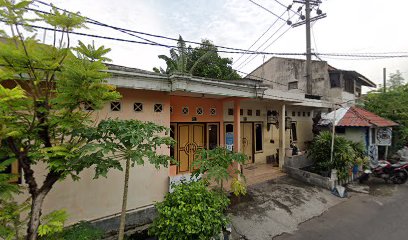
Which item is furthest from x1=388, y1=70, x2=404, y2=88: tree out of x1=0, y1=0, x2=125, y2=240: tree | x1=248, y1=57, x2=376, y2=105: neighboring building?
x1=0, y1=0, x2=125, y2=240: tree

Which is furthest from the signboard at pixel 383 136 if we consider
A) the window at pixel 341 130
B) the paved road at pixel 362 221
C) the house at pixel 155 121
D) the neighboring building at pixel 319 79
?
the house at pixel 155 121

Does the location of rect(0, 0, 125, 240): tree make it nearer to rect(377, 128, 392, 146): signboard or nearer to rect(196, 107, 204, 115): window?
rect(196, 107, 204, 115): window

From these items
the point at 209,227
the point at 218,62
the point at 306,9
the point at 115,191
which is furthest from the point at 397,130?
the point at 115,191

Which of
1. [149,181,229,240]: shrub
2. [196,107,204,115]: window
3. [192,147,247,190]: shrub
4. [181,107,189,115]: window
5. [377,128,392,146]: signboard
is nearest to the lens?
[149,181,229,240]: shrub

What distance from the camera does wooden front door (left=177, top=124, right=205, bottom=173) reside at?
28.9 feet

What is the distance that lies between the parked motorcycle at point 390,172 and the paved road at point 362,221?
1.47m

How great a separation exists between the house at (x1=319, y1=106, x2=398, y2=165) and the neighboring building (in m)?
2.19

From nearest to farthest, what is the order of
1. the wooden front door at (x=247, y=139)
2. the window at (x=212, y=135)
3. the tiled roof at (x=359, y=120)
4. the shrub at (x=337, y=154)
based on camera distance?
the shrub at (x=337, y=154)
the window at (x=212, y=135)
the wooden front door at (x=247, y=139)
the tiled roof at (x=359, y=120)

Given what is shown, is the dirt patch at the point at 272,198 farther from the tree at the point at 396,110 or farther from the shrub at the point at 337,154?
the tree at the point at 396,110

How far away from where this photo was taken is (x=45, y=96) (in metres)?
3.44

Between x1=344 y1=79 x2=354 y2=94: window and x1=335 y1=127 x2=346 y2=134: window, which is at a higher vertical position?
x1=344 y1=79 x2=354 y2=94: window

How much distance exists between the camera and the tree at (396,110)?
47.1ft

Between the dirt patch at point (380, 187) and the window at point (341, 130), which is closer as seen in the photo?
the dirt patch at point (380, 187)

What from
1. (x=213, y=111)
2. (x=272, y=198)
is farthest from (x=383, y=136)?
(x=213, y=111)
